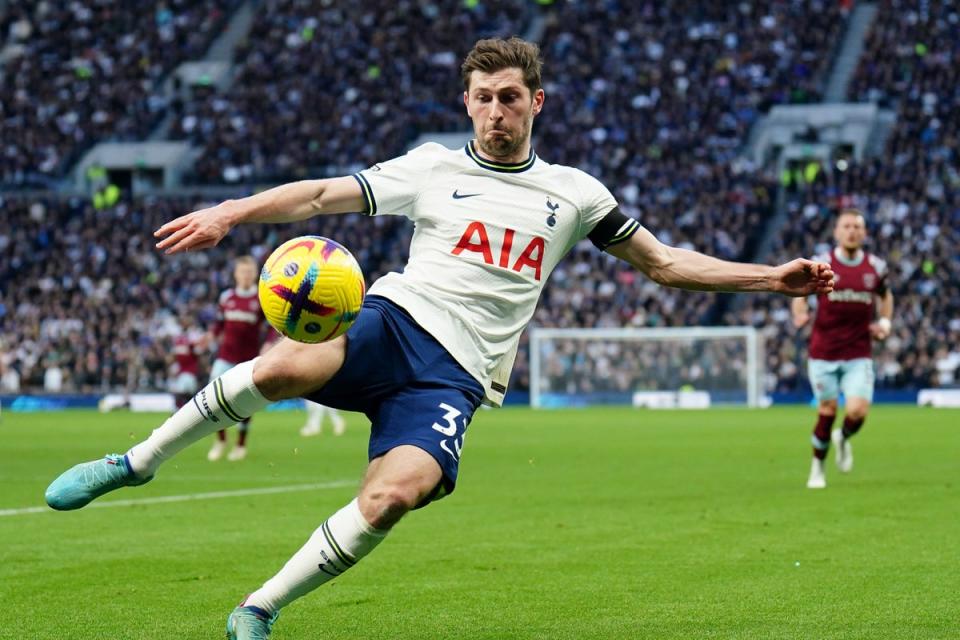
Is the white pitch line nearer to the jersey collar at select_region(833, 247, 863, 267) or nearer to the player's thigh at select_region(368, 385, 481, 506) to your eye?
the jersey collar at select_region(833, 247, 863, 267)

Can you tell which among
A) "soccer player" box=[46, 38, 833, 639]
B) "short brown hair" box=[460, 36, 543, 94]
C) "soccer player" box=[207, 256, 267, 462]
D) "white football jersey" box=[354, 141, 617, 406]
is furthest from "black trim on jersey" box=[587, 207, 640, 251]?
Answer: "soccer player" box=[207, 256, 267, 462]

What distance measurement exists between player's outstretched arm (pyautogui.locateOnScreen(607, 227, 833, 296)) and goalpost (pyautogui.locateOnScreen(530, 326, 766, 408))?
3096 cm

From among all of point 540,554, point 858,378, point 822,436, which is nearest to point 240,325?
point 822,436

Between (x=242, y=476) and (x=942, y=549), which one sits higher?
(x=942, y=549)

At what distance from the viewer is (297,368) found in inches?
242

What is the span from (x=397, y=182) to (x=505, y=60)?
716 mm

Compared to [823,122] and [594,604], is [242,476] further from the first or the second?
[823,122]

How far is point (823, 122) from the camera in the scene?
45.2m

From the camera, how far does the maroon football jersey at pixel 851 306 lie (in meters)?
15.1

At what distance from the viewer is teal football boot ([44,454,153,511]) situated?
21.4 feet

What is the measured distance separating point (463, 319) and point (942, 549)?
4619 millimetres

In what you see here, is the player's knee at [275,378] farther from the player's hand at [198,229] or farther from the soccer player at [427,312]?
the player's hand at [198,229]

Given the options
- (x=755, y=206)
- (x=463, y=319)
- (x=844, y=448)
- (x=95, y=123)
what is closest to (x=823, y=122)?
(x=755, y=206)

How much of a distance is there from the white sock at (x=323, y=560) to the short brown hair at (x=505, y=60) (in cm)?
201
